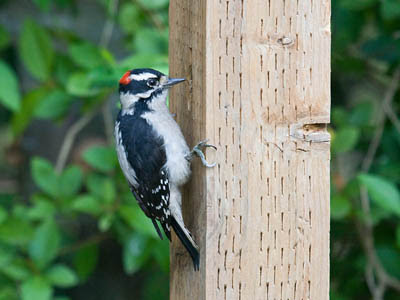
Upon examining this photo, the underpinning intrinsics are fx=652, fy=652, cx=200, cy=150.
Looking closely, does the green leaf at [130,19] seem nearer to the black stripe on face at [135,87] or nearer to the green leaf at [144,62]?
the green leaf at [144,62]

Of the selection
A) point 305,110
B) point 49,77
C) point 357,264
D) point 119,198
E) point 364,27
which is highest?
point 364,27

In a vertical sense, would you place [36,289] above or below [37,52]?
below

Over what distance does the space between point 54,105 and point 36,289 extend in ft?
2.78

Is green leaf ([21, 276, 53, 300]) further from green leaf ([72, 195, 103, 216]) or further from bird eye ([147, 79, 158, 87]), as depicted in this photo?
bird eye ([147, 79, 158, 87])

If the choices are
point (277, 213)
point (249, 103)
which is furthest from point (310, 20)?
point (277, 213)

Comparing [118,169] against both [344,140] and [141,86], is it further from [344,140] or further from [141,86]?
[344,140]

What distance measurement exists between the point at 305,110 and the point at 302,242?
34 centimetres

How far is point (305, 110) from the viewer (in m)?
1.68

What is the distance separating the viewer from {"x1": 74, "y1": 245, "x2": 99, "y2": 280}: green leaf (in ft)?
10.7

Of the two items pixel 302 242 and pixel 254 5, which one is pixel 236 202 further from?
pixel 254 5

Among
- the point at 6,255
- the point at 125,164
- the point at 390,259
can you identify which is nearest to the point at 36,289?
the point at 6,255

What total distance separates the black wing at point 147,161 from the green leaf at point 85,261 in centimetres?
126

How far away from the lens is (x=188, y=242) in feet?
5.76

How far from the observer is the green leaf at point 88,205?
2830 millimetres
